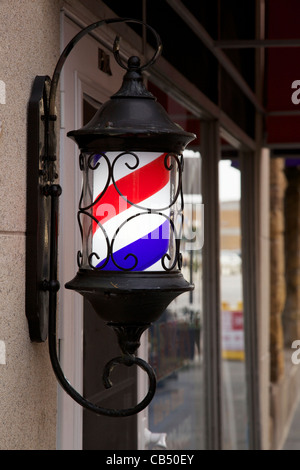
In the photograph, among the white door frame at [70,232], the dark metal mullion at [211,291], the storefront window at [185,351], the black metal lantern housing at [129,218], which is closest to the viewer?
the black metal lantern housing at [129,218]

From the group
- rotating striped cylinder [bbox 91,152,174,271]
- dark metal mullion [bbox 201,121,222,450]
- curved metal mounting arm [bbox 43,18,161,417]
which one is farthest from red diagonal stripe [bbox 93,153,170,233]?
dark metal mullion [bbox 201,121,222,450]

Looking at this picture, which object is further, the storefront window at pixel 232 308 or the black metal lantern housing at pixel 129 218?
the storefront window at pixel 232 308

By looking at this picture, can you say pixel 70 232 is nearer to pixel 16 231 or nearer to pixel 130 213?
pixel 16 231

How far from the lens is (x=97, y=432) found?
3.03 metres

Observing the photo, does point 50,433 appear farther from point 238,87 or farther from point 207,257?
point 238,87

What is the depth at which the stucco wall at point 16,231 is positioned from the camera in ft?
6.29

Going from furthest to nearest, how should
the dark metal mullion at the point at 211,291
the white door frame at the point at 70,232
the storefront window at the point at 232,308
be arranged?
the storefront window at the point at 232,308 → the dark metal mullion at the point at 211,291 → the white door frame at the point at 70,232

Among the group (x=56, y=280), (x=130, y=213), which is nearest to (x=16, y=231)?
(x=56, y=280)

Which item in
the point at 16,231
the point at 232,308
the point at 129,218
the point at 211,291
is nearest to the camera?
the point at 129,218

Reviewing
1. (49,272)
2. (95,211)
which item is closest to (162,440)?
(49,272)

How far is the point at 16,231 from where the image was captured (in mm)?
1983

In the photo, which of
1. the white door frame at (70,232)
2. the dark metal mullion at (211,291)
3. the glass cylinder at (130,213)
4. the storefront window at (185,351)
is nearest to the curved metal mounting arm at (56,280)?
the glass cylinder at (130,213)

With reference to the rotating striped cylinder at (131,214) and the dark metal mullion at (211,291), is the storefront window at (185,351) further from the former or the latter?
the rotating striped cylinder at (131,214)

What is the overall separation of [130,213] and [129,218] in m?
0.02
